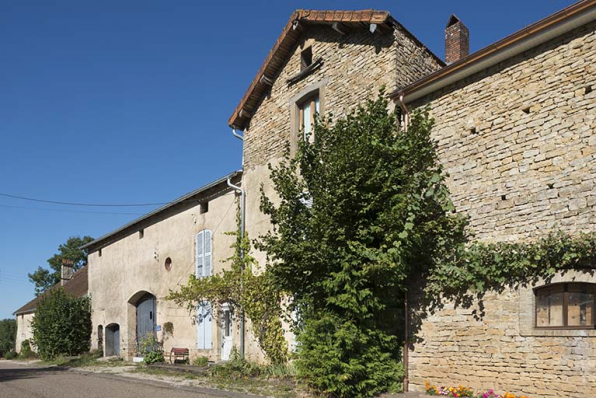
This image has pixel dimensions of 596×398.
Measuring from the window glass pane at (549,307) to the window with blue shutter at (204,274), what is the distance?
9416 mm

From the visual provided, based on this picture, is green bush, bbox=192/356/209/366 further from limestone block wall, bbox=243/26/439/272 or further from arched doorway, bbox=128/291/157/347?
arched doorway, bbox=128/291/157/347

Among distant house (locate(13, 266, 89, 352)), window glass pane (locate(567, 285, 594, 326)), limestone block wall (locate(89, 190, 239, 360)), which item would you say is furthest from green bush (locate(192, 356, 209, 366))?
distant house (locate(13, 266, 89, 352))

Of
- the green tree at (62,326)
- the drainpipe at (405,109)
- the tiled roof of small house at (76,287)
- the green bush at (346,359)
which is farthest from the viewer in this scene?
the tiled roof of small house at (76,287)

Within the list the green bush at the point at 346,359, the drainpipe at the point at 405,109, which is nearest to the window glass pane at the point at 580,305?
the green bush at the point at 346,359

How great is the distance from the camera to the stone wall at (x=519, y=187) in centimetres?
730

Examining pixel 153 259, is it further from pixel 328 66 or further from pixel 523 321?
pixel 523 321

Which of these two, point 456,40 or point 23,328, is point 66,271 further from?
point 456,40

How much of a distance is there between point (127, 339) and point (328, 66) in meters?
12.8

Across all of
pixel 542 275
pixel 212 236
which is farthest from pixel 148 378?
pixel 542 275

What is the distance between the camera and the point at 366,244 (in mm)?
8844

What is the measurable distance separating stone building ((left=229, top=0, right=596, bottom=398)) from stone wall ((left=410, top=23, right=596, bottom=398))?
0.05ft

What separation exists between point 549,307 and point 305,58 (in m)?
8.23

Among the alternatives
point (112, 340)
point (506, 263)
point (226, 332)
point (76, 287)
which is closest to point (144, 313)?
point (112, 340)

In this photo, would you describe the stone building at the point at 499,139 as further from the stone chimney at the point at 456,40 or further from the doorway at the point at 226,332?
the doorway at the point at 226,332
